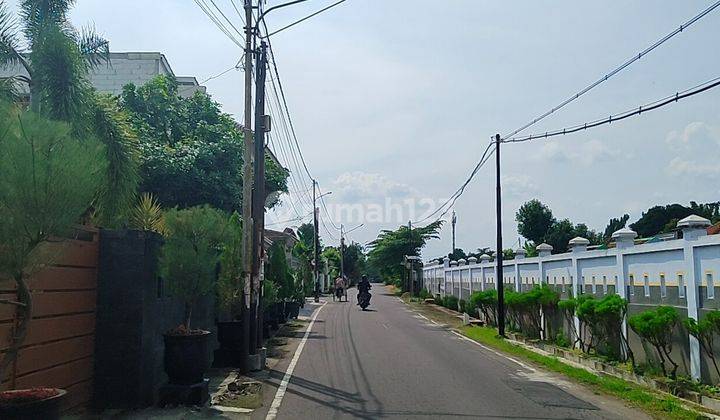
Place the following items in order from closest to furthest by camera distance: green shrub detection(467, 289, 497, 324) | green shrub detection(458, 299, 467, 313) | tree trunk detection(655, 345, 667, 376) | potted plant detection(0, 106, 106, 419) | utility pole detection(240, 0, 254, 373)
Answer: potted plant detection(0, 106, 106, 419), tree trunk detection(655, 345, 667, 376), utility pole detection(240, 0, 254, 373), green shrub detection(467, 289, 497, 324), green shrub detection(458, 299, 467, 313)

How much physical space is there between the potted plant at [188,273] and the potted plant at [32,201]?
3949 mm

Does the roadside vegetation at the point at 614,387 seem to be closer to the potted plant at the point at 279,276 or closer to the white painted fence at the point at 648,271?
the white painted fence at the point at 648,271

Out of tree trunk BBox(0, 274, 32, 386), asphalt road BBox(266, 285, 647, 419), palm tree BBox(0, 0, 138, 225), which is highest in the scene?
palm tree BBox(0, 0, 138, 225)

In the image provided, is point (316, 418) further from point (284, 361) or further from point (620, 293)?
point (620, 293)

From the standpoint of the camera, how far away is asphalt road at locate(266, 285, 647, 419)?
31.9 feet

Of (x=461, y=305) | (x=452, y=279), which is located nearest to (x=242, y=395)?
(x=461, y=305)

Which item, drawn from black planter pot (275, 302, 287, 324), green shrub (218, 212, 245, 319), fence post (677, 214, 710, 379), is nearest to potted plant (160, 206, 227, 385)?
green shrub (218, 212, 245, 319)

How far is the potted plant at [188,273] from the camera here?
967 centimetres

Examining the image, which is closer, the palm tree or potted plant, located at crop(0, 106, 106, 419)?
potted plant, located at crop(0, 106, 106, 419)


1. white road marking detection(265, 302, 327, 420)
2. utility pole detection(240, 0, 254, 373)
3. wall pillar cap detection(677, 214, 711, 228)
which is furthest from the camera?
utility pole detection(240, 0, 254, 373)

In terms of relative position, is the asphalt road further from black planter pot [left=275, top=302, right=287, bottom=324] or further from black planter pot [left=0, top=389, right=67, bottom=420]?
black planter pot [left=0, top=389, right=67, bottom=420]

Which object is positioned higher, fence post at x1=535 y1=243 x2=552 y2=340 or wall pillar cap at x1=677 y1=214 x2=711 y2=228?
wall pillar cap at x1=677 y1=214 x2=711 y2=228

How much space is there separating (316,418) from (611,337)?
845 cm

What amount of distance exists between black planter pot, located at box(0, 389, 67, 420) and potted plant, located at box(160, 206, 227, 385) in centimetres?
416
